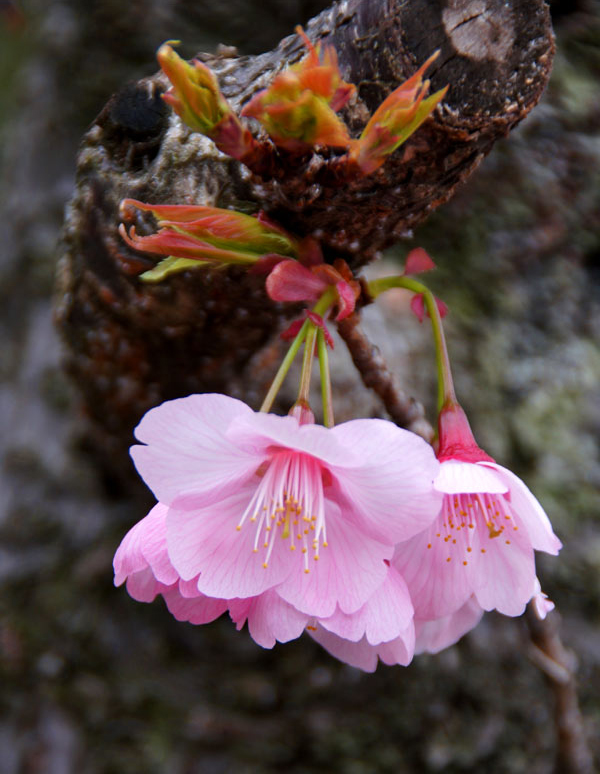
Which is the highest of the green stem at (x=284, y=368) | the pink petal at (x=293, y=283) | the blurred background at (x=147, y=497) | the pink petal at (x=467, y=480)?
the pink petal at (x=293, y=283)

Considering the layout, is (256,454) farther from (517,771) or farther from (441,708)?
(517,771)

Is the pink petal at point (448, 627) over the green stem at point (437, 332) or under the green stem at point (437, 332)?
under

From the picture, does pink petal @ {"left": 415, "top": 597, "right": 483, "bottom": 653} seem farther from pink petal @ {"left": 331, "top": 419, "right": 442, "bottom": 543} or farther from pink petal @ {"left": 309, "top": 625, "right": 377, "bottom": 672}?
pink petal @ {"left": 331, "top": 419, "right": 442, "bottom": 543}

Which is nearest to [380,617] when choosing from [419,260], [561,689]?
[419,260]

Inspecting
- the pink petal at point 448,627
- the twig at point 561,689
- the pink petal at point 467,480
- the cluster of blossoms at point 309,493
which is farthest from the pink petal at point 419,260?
the twig at point 561,689

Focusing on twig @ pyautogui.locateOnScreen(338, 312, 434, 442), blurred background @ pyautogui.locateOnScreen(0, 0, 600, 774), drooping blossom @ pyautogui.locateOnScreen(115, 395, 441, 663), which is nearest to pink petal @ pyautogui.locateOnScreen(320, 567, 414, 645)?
drooping blossom @ pyautogui.locateOnScreen(115, 395, 441, 663)

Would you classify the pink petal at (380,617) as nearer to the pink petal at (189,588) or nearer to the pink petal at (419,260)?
the pink petal at (189,588)

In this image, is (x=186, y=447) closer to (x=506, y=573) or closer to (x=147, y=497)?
(x=506, y=573)
